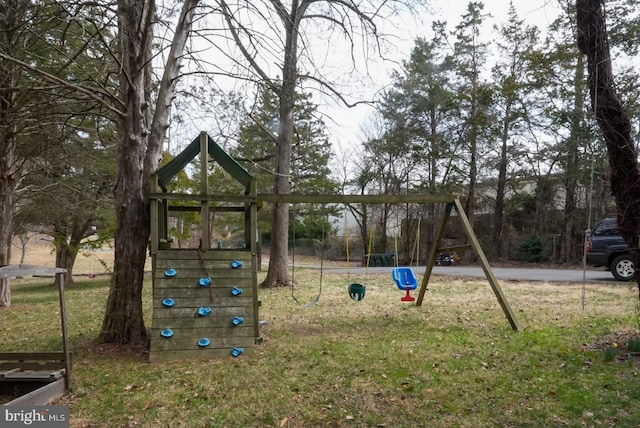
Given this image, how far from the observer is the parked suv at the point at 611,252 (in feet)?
35.6

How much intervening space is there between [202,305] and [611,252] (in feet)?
35.1

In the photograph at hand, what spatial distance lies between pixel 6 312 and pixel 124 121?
623cm

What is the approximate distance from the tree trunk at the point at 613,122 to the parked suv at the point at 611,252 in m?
7.09

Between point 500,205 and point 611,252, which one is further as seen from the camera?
point 500,205

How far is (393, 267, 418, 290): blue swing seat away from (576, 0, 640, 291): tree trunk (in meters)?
3.42

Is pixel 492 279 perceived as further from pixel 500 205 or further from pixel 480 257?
pixel 500 205

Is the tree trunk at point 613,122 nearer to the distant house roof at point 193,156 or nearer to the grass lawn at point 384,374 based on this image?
the grass lawn at point 384,374

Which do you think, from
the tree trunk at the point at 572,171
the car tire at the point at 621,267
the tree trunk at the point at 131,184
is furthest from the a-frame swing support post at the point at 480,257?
the tree trunk at the point at 572,171

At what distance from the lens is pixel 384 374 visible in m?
4.27

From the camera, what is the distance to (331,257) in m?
29.6

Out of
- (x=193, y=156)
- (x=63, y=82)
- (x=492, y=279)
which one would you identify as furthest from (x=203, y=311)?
(x=492, y=279)

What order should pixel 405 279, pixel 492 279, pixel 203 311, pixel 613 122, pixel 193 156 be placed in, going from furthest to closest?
pixel 405 279, pixel 492 279, pixel 193 156, pixel 203 311, pixel 613 122

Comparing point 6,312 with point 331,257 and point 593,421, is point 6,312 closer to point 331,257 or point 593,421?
point 593,421

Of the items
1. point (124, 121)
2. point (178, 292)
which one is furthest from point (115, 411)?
point (124, 121)
